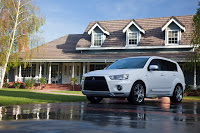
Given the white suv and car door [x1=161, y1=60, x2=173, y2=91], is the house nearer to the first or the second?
car door [x1=161, y1=60, x2=173, y2=91]

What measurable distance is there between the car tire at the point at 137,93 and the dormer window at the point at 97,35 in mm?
20469

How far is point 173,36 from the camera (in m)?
28.3

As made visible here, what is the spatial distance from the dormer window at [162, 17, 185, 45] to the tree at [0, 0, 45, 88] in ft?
40.6

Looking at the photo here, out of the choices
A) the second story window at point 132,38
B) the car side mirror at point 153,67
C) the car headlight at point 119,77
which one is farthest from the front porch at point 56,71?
the car headlight at point 119,77

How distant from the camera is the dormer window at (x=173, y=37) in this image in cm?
2827

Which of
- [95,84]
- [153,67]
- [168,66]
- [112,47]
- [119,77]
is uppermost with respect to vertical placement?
[112,47]

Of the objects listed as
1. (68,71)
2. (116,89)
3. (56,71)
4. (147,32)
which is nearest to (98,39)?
(68,71)

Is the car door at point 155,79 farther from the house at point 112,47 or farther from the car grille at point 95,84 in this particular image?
the house at point 112,47

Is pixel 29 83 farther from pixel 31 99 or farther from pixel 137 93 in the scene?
pixel 137 93

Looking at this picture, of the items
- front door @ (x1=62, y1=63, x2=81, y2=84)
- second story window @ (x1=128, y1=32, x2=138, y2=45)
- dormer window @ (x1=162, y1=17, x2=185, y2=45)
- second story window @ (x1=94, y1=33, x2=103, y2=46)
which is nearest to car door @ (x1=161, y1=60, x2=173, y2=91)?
dormer window @ (x1=162, y1=17, x2=185, y2=45)

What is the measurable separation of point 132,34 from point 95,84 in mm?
19921

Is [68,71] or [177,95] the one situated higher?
[68,71]

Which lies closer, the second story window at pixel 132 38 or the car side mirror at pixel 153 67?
the car side mirror at pixel 153 67

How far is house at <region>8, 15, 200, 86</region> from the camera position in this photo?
28.0 m
